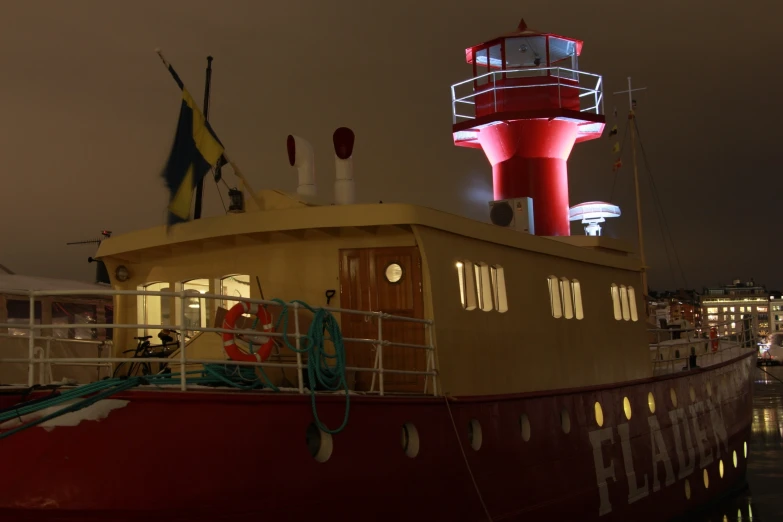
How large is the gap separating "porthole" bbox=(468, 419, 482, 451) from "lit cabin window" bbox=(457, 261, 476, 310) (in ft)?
4.45

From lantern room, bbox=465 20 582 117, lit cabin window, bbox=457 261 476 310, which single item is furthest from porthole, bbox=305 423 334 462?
lantern room, bbox=465 20 582 117

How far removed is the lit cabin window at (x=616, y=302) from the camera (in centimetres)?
1383

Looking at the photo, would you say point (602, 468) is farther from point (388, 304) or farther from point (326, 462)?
point (326, 462)

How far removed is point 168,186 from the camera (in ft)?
31.8

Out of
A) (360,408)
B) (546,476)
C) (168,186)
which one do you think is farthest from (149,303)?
(546,476)

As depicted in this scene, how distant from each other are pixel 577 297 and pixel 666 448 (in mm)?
3341

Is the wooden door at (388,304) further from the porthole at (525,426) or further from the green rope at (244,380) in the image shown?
the porthole at (525,426)

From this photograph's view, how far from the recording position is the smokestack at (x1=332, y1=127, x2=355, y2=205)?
10492 millimetres

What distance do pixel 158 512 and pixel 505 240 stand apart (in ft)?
18.6

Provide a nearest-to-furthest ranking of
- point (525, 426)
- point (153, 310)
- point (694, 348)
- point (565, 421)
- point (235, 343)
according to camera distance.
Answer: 1. point (235, 343)
2. point (525, 426)
3. point (565, 421)
4. point (153, 310)
5. point (694, 348)

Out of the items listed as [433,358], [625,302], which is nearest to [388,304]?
[433,358]

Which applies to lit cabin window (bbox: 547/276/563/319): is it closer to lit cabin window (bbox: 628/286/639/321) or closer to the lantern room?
lit cabin window (bbox: 628/286/639/321)

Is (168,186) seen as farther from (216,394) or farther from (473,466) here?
(473,466)

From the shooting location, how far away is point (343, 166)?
10.6 metres
